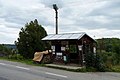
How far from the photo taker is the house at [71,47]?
2489cm

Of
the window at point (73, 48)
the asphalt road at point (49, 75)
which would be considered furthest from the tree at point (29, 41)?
the asphalt road at point (49, 75)

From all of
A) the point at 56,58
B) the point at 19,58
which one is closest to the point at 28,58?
the point at 19,58

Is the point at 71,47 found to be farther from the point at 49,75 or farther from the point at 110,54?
the point at 49,75

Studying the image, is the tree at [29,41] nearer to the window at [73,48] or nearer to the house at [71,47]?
the house at [71,47]

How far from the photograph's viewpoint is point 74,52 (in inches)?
1077

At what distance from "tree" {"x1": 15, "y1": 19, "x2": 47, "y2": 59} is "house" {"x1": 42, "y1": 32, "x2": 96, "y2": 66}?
657cm

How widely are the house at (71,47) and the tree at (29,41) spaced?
→ 21.5ft

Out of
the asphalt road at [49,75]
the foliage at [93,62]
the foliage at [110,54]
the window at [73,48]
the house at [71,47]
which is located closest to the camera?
the asphalt road at [49,75]

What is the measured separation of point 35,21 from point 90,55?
14665 millimetres

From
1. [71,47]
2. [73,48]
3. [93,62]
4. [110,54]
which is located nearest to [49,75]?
[93,62]

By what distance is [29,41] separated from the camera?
34.0m

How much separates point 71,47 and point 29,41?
7815 millimetres

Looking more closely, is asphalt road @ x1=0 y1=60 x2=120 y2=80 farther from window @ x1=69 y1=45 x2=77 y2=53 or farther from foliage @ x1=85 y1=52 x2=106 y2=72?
window @ x1=69 y1=45 x2=77 y2=53

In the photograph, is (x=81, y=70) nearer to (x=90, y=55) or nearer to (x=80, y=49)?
(x=90, y=55)
